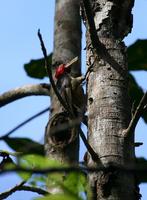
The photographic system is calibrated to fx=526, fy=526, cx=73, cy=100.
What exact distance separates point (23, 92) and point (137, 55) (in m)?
0.88

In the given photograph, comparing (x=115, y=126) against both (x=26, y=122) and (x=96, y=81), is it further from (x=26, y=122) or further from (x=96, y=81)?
(x=26, y=122)

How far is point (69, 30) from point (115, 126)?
3.89 feet

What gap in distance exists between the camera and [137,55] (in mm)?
3578

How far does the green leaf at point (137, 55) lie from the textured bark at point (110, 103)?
1.05 meters

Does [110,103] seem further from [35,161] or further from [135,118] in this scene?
[35,161]

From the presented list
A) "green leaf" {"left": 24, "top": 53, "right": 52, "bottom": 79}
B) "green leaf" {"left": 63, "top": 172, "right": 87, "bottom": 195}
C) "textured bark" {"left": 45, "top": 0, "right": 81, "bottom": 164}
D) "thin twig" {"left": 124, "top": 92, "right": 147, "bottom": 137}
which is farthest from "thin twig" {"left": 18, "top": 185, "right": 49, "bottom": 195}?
"green leaf" {"left": 24, "top": 53, "right": 52, "bottom": 79}

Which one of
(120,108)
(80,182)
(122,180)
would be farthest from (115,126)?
(80,182)

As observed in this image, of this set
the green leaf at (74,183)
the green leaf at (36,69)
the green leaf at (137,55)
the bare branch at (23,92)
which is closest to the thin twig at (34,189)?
the bare branch at (23,92)

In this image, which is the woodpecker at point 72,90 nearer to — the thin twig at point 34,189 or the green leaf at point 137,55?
the green leaf at point 137,55

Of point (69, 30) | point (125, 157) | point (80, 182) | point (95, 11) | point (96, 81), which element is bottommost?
point (80, 182)

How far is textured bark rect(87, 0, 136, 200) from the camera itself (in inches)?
72.4

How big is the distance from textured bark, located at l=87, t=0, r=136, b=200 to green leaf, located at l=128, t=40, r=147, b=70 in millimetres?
1050

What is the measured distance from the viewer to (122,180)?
1.83m

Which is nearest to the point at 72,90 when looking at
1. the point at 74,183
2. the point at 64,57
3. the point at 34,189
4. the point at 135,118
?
the point at 64,57
